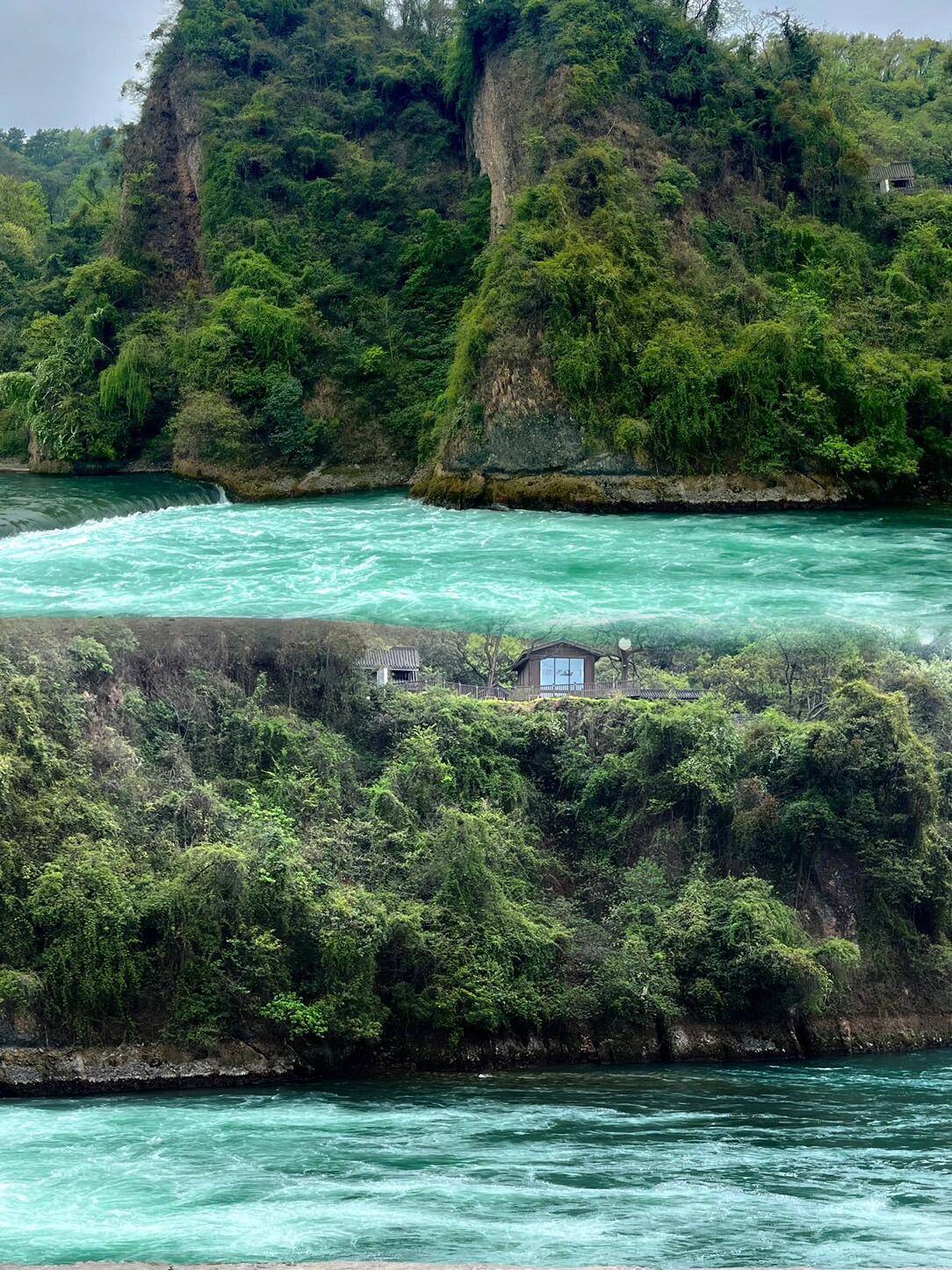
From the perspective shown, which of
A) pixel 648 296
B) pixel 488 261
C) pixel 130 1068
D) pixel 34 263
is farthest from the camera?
pixel 34 263

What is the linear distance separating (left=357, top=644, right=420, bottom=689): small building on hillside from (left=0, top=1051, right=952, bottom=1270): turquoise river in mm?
7270

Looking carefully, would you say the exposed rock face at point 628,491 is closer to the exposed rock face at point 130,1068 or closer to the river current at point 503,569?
the river current at point 503,569

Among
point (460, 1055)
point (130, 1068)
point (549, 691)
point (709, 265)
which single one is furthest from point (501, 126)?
point (130, 1068)

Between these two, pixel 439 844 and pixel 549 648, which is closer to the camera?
pixel 439 844

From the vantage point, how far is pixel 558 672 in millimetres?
23828

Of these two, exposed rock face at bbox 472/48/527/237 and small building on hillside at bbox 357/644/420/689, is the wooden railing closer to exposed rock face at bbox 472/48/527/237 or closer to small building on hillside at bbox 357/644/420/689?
small building on hillside at bbox 357/644/420/689

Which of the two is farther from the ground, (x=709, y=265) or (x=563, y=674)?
(x=709, y=265)

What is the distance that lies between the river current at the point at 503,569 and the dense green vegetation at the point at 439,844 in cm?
176

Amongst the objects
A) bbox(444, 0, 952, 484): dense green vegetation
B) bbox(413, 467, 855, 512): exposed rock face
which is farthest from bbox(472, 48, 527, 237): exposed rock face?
bbox(413, 467, 855, 512): exposed rock face

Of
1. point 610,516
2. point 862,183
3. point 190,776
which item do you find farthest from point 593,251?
point 190,776

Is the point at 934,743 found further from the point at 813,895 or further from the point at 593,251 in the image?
the point at 593,251

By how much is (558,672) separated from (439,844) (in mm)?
4341

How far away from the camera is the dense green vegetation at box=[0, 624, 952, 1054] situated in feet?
61.8

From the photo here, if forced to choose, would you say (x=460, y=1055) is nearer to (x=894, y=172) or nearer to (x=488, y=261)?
(x=488, y=261)
